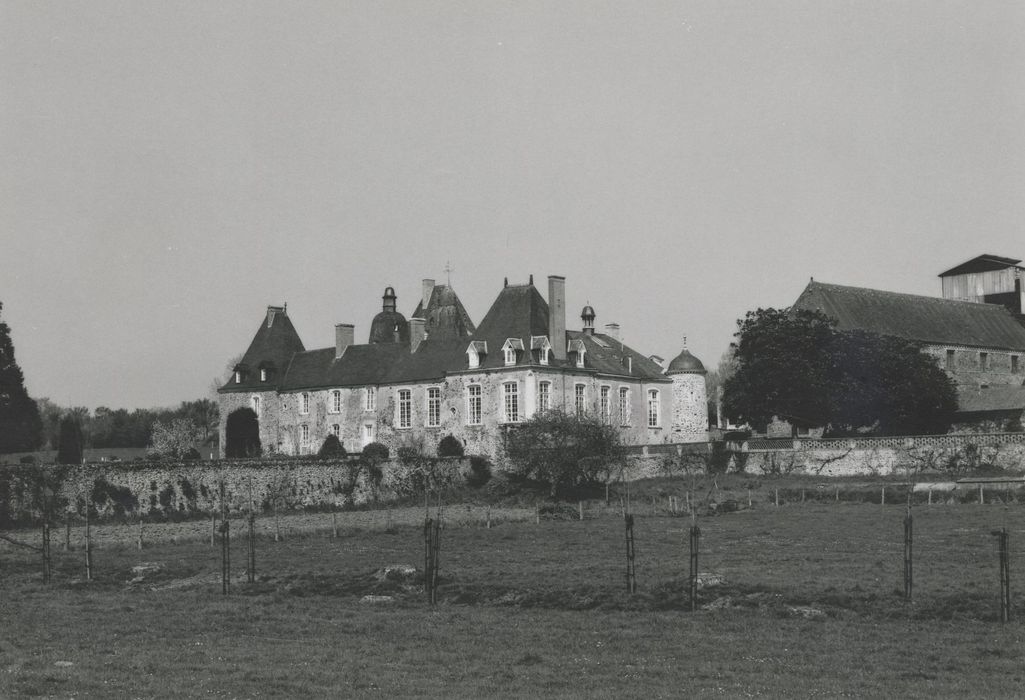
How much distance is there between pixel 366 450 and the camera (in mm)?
55656

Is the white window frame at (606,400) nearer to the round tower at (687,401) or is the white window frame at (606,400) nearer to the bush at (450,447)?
the round tower at (687,401)

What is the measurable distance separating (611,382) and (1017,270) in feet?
127

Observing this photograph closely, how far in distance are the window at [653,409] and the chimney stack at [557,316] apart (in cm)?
635

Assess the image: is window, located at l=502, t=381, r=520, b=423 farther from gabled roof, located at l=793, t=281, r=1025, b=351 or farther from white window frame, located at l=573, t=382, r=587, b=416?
gabled roof, located at l=793, t=281, r=1025, b=351

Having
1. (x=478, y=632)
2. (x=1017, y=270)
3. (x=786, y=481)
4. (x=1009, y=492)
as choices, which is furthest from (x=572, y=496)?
(x=1017, y=270)

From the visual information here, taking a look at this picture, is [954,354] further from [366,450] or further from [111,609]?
[111,609]

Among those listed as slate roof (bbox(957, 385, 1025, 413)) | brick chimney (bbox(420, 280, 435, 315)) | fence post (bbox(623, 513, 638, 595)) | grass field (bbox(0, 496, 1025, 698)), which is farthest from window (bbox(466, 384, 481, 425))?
fence post (bbox(623, 513, 638, 595))

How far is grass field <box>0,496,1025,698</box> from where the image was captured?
15.0m

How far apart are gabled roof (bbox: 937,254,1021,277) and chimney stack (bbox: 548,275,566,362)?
1596 inches

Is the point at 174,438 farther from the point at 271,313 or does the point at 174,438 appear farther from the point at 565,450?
the point at 565,450

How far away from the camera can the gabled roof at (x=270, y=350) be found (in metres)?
65.0

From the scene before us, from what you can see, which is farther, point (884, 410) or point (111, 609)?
point (884, 410)

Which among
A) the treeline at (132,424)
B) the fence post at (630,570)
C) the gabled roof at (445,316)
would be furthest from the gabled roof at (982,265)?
the fence post at (630,570)

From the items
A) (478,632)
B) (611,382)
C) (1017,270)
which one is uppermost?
(1017,270)
